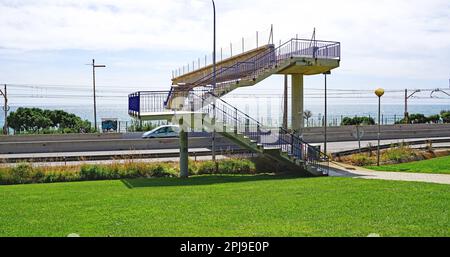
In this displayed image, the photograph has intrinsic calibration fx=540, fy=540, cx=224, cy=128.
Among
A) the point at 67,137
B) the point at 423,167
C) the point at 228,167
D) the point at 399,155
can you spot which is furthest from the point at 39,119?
the point at 423,167

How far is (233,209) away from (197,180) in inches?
363

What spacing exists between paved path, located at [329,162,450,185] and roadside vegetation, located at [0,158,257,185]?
4122 millimetres

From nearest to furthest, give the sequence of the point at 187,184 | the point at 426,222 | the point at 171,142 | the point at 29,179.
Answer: the point at 426,222 < the point at 187,184 < the point at 29,179 < the point at 171,142

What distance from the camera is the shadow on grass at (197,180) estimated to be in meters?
20.6

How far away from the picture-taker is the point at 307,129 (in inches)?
1759

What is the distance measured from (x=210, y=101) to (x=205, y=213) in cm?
1222

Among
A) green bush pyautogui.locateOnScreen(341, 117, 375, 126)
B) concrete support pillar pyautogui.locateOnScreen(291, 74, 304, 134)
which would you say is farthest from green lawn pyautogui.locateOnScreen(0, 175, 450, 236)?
green bush pyautogui.locateOnScreen(341, 117, 375, 126)

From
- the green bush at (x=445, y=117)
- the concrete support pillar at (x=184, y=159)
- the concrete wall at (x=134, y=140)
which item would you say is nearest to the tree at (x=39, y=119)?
the concrete wall at (x=134, y=140)

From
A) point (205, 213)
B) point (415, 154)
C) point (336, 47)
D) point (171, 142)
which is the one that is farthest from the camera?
point (171, 142)

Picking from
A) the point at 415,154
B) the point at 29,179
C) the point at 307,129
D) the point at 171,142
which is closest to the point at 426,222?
the point at 29,179

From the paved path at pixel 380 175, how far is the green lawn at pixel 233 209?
7.95ft

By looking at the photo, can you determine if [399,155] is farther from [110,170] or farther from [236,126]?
[110,170]

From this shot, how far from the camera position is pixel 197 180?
72.4 feet
